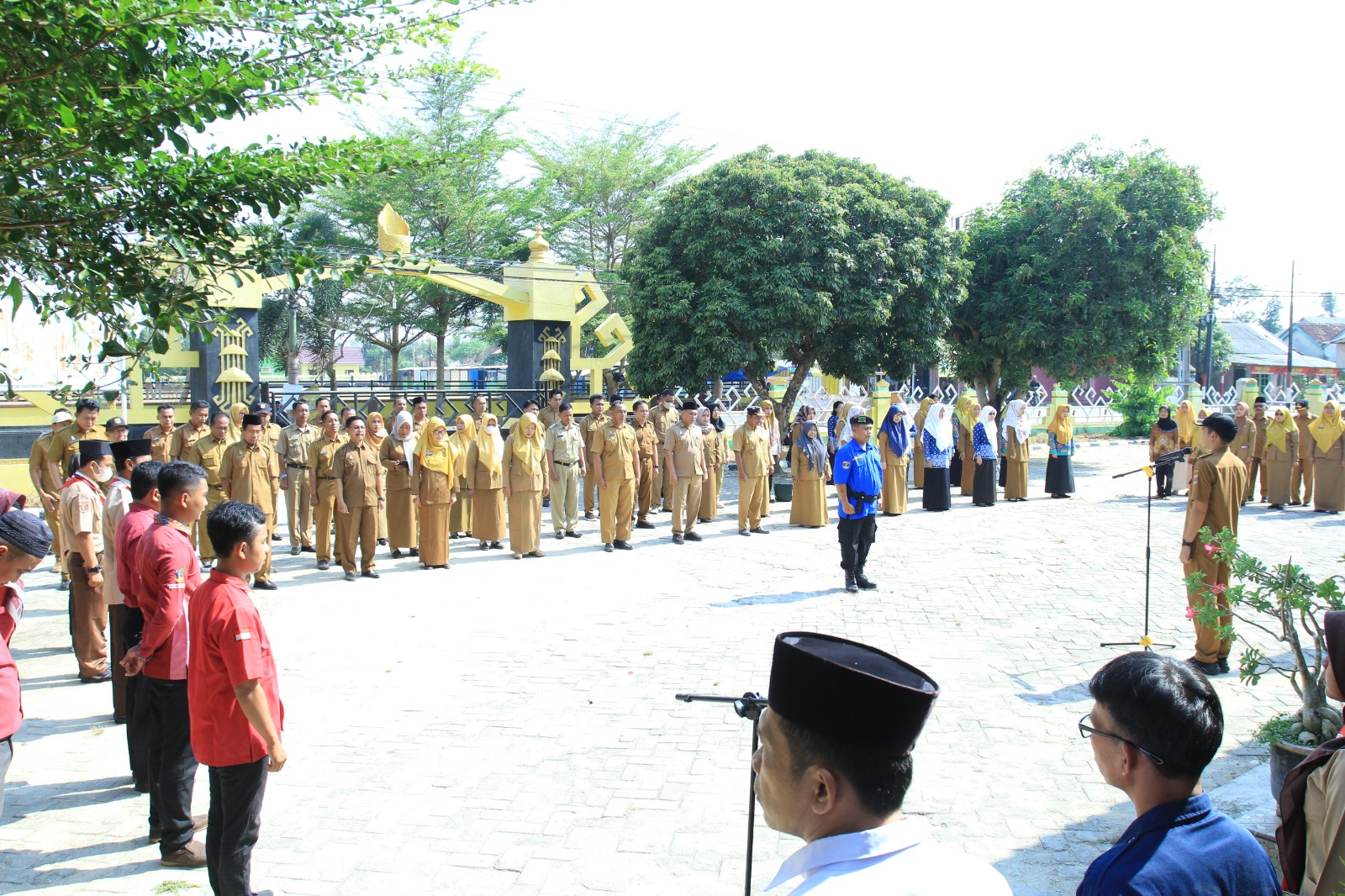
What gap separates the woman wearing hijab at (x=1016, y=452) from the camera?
16359 millimetres

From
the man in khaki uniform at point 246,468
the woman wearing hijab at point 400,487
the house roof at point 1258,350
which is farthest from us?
the house roof at point 1258,350

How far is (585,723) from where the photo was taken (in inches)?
237

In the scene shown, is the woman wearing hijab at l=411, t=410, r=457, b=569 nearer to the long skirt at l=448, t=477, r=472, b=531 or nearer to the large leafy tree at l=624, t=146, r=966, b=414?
the long skirt at l=448, t=477, r=472, b=531

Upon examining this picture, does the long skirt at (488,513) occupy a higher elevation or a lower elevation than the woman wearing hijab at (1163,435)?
lower

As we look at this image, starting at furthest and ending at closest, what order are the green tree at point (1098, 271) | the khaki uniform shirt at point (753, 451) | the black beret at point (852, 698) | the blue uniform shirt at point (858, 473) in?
the green tree at point (1098, 271) < the khaki uniform shirt at point (753, 451) < the blue uniform shirt at point (858, 473) < the black beret at point (852, 698)

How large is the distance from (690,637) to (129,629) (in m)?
A: 4.35

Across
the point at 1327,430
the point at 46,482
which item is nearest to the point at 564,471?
the point at 46,482

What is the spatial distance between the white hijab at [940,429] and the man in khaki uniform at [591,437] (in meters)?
5.16

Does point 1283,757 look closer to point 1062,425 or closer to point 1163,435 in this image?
point 1163,435

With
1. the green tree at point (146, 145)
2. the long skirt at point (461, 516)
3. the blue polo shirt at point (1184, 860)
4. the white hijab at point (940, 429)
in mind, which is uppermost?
the green tree at point (146, 145)

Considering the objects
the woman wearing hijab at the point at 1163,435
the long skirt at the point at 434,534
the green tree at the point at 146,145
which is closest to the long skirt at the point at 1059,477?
the woman wearing hijab at the point at 1163,435

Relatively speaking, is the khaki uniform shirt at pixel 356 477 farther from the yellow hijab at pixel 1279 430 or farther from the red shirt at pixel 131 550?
the yellow hijab at pixel 1279 430

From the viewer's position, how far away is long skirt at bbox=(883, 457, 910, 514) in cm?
1460

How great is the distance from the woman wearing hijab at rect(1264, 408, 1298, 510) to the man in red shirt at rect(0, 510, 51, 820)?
17.0 metres
